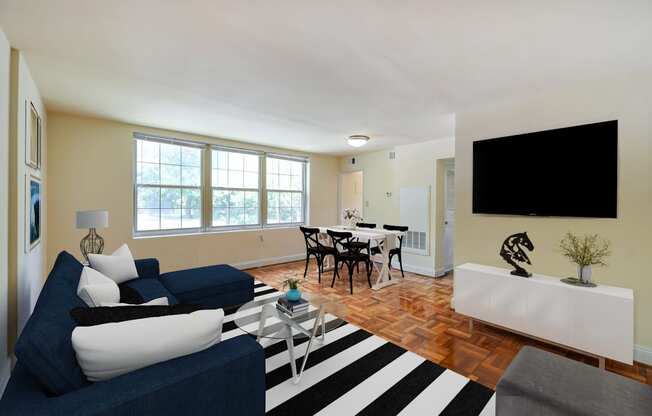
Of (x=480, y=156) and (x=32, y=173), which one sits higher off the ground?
(x=480, y=156)

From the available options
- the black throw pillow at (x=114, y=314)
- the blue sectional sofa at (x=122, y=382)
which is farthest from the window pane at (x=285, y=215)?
the black throw pillow at (x=114, y=314)

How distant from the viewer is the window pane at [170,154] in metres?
4.62

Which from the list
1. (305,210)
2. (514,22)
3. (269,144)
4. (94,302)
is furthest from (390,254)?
(94,302)

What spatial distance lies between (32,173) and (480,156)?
4.60m

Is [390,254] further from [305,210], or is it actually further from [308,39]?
[308,39]

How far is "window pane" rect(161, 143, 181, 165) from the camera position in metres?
4.62

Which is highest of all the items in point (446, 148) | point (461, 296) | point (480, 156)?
point (446, 148)

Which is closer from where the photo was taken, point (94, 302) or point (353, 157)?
point (94, 302)

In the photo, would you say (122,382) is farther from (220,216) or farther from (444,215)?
(444,215)

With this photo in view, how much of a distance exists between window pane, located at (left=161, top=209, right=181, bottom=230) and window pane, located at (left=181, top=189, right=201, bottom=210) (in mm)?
171

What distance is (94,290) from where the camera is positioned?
1.83m

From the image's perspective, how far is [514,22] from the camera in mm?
1759

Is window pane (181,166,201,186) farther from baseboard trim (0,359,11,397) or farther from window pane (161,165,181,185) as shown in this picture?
baseboard trim (0,359,11,397)

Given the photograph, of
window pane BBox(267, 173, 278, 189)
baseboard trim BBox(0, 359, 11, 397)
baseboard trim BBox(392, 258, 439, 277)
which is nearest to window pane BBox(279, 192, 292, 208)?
window pane BBox(267, 173, 278, 189)
